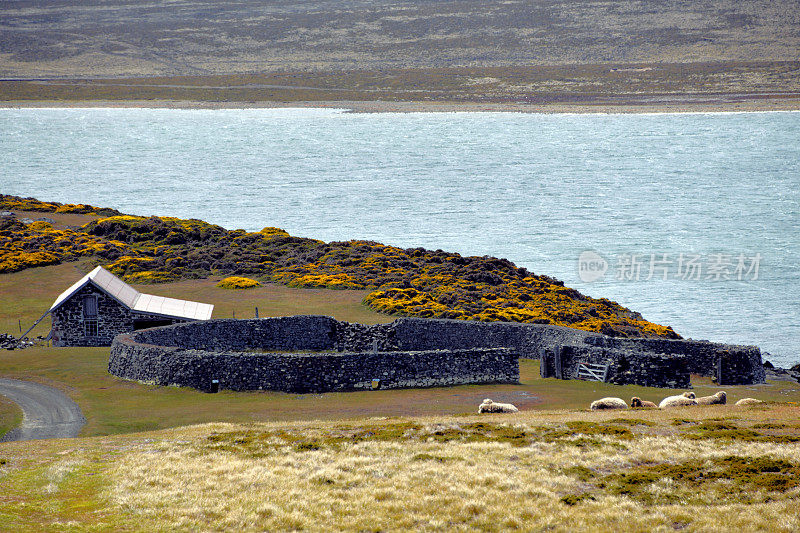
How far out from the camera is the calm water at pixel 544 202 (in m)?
78.8

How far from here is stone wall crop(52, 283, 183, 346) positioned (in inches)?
1810

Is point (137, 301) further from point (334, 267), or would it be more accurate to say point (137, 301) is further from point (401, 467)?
point (401, 467)

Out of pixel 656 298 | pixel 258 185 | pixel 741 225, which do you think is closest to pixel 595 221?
pixel 741 225

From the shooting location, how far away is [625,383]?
3728 centimetres

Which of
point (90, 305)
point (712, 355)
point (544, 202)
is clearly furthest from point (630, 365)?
point (544, 202)

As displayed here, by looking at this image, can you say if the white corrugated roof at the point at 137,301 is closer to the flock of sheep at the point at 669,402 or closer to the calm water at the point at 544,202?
the flock of sheep at the point at 669,402

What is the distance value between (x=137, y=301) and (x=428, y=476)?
94.9 feet

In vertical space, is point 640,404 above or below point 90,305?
below

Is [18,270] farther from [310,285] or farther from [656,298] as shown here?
[656,298]

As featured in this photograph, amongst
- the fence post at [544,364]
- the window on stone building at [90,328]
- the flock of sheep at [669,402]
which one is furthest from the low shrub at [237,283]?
the flock of sheep at [669,402]

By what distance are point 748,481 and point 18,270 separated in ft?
190

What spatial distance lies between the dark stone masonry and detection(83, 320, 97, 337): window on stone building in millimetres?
6955

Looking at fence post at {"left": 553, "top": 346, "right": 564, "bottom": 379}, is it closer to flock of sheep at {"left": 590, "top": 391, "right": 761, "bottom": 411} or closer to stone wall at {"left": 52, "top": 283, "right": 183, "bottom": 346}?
flock of sheep at {"left": 590, "top": 391, "right": 761, "bottom": 411}

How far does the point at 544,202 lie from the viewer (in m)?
134
